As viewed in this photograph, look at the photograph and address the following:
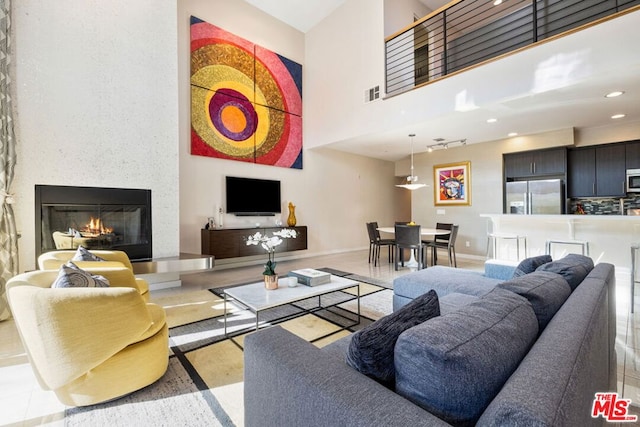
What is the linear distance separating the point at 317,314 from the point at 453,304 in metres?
1.50

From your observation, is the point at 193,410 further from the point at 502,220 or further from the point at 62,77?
the point at 502,220

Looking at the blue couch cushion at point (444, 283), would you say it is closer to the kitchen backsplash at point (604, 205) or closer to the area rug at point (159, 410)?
the area rug at point (159, 410)

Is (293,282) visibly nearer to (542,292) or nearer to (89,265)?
(89,265)

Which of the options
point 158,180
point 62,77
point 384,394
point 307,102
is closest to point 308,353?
point 384,394

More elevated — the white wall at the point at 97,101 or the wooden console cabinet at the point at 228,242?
the white wall at the point at 97,101

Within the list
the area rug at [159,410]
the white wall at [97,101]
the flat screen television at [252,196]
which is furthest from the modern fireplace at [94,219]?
the area rug at [159,410]

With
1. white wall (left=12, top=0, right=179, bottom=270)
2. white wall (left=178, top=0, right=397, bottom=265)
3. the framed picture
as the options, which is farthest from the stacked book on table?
the framed picture

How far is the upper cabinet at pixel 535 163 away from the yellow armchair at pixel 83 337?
718 centimetres

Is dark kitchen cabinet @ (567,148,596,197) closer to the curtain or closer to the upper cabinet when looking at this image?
the upper cabinet

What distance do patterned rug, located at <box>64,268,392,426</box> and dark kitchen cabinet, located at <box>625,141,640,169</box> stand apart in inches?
206

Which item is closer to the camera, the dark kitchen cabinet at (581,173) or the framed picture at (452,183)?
the dark kitchen cabinet at (581,173)

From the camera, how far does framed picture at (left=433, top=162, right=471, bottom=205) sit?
6.98 metres

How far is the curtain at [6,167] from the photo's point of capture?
3.02 meters

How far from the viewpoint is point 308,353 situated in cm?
97
